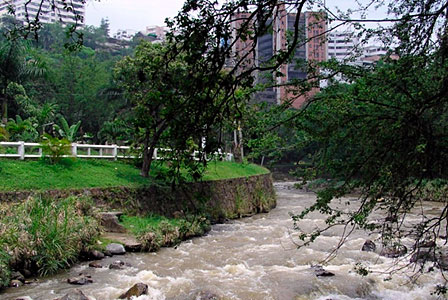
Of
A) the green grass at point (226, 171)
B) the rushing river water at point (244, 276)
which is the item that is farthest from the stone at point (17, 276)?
the green grass at point (226, 171)

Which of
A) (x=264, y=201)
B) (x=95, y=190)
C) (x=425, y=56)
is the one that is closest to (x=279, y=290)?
(x=425, y=56)

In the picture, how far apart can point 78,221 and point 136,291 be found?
3160 mm

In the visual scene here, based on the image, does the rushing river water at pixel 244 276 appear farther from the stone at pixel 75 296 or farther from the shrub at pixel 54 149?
the shrub at pixel 54 149

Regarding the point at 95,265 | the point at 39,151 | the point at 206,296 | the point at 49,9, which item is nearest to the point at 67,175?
the point at 39,151

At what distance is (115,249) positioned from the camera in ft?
35.8

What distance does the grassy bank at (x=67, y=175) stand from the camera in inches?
504

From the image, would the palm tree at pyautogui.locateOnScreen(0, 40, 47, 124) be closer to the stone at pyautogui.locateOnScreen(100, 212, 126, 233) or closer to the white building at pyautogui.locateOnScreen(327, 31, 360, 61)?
the stone at pyautogui.locateOnScreen(100, 212, 126, 233)

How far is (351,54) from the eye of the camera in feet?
20.8

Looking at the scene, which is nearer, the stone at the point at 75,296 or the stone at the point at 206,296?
the stone at the point at 75,296

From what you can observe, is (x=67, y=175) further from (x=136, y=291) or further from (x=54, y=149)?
(x=136, y=291)

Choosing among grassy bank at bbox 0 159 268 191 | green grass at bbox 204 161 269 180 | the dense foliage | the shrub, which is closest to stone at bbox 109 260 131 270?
grassy bank at bbox 0 159 268 191

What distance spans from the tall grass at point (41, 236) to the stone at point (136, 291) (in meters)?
2.00

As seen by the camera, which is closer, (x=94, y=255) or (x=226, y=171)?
(x=94, y=255)

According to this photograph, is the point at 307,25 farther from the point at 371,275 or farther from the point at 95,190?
the point at 95,190
